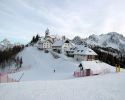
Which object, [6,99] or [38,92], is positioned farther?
[38,92]

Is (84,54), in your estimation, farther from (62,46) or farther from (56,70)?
(62,46)

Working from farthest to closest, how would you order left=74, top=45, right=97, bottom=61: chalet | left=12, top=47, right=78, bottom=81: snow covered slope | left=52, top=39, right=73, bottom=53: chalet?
left=52, top=39, right=73, bottom=53: chalet, left=74, top=45, right=97, bottom=61: chalet, left=12, top=47, right=78, bottom=81: snow covered slope

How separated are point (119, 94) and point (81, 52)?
45353 millimetres

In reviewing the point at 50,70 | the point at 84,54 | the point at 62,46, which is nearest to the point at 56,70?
the point at 50,70

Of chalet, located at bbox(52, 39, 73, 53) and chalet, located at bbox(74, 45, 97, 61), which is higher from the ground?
chalet, located at bbox(52, 39, 73, 53)

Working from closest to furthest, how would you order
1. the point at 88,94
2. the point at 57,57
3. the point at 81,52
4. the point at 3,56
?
the point at 88,94
the point at 81,52
the point at 57,57
the point at 3,56

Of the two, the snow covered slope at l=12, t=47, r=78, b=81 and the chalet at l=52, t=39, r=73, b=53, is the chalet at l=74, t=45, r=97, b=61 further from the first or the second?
the chalet at l=52, t=39, r=73, b=53

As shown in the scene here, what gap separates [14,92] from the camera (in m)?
13.3

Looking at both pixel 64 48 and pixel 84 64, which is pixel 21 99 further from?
pixel 64 48

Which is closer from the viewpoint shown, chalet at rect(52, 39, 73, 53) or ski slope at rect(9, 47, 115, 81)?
ski slope at rect(9, 47, 115, 81)

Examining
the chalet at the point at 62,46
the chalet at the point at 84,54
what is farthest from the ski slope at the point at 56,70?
the chalet at the point at 62,46

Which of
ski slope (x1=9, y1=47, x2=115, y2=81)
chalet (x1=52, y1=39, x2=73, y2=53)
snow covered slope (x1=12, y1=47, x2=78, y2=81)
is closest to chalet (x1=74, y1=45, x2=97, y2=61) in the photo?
ski slope (x1=9, y1=47, x2=115, y2=81)

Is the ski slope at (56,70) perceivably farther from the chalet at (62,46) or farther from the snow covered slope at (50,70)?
the chalet at (62,46)

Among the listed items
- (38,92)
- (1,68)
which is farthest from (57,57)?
(38,92)
